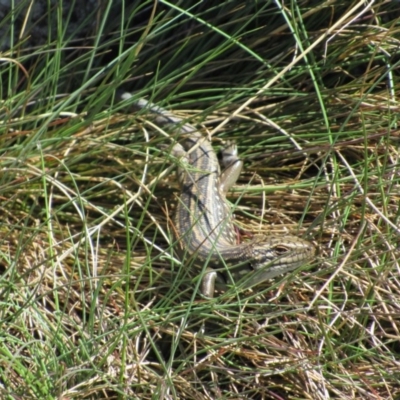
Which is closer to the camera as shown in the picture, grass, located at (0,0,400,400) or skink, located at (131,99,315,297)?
grass, located at (0,0,400,400)

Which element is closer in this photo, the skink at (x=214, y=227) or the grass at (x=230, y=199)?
the grass at (x=230, y=199)

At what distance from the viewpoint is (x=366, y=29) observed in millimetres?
4320

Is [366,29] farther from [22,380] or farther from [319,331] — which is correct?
[22,380]

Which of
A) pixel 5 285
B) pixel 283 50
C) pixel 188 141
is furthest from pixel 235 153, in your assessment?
pixel 5 285

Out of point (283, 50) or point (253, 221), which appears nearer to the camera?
point (253, 221)

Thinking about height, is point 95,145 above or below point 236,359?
above

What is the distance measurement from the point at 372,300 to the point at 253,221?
0.85m

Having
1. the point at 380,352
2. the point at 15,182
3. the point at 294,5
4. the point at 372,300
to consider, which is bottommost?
the point at 380,352

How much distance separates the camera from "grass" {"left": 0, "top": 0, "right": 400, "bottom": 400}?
332cm

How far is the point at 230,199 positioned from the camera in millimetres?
4281

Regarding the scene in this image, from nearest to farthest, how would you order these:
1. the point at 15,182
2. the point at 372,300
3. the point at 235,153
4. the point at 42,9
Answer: the point at 372,300 < the point at 15,182 < the point at 235,153 < the point at 42,9

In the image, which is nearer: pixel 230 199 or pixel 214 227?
pixel 214 227

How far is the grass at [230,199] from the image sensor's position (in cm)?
332

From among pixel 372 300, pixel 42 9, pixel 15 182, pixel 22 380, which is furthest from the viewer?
pixel 42 9
